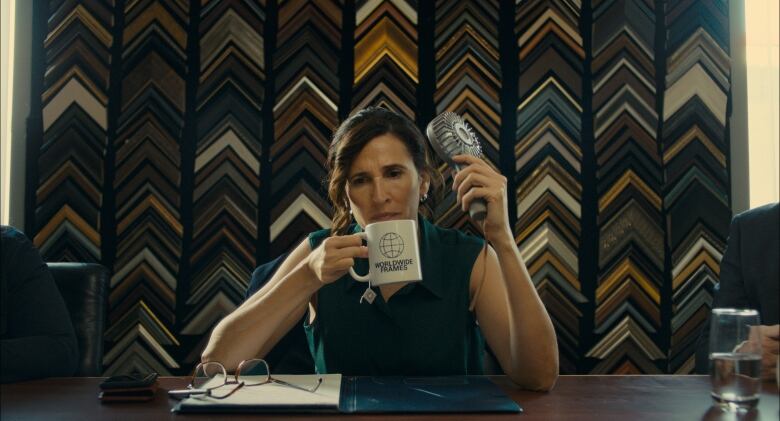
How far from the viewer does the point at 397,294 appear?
172 cm

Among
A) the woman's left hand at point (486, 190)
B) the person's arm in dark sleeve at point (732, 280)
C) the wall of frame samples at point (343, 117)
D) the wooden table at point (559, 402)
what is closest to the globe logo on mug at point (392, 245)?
the woman's left hand at point (486, 190)

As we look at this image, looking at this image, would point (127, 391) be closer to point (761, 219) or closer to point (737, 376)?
point (737, 376)

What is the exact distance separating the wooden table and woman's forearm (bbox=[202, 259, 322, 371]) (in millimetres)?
190

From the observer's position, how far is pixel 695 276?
8.61 ft

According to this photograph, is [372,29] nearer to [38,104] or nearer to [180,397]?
[38,104]

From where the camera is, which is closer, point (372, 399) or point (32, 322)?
point (372, 399)

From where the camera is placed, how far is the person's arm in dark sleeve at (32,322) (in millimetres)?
1422

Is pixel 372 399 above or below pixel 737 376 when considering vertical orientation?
above

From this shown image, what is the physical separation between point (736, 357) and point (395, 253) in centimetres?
57

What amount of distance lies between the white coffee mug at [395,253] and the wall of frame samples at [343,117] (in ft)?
4.22

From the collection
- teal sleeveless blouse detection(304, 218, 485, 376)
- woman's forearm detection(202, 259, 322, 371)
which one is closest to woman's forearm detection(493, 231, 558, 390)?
teal sleeveless blouse detection(304, 218, 485, 376)

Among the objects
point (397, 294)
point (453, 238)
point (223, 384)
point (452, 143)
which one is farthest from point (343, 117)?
point (223, 384)

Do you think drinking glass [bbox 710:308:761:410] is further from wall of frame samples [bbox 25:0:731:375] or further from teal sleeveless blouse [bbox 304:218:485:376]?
wall of frame samples [bbox 25:0:731:375]

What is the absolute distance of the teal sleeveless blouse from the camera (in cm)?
166
